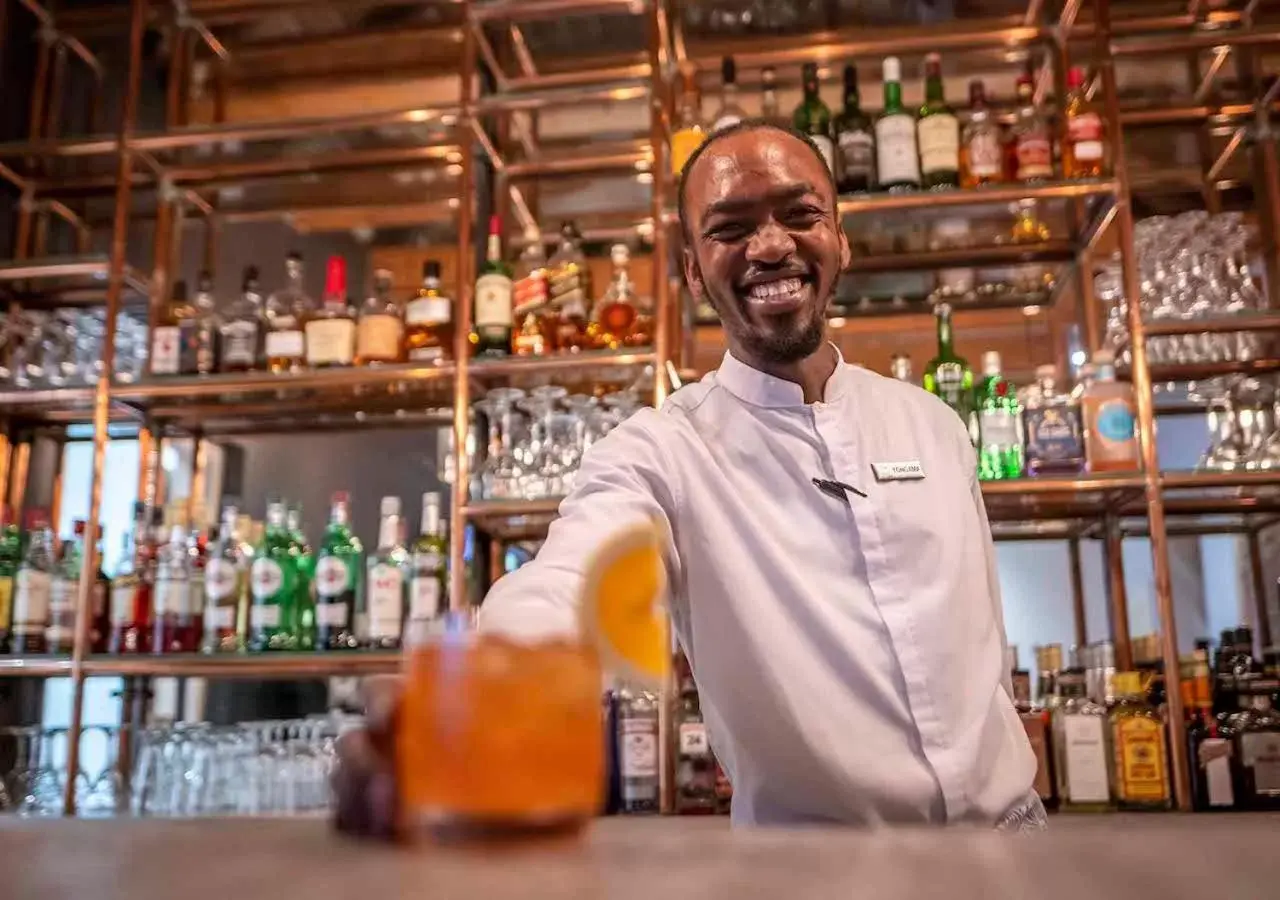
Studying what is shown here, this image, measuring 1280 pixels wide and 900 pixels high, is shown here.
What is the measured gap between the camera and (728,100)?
254cm

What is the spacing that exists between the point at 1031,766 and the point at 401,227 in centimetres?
204

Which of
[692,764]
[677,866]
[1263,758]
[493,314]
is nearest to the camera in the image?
[677,866]

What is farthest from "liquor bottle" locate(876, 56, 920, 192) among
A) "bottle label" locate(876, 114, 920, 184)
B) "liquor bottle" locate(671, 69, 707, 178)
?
"liquor bottle" locate(671, 69, 707, 178)

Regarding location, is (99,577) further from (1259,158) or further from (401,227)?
(1259,158)

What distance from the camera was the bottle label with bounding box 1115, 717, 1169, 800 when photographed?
194cm

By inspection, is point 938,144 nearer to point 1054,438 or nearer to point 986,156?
point 986,156

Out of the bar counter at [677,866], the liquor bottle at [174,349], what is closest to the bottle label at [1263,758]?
the bar counter at [677,866]

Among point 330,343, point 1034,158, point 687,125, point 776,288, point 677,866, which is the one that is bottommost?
point 677,866

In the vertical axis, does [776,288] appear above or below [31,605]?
above

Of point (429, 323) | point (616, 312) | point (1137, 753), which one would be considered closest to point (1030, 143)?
point (616, 312)

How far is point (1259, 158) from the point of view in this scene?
247cm

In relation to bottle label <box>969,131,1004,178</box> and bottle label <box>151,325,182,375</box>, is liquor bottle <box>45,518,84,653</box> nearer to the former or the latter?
bottle label <box>151,325,182,375</box>

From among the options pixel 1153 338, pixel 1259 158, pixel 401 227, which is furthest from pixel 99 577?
pixel 1259 158

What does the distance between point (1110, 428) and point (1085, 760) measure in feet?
2.02
